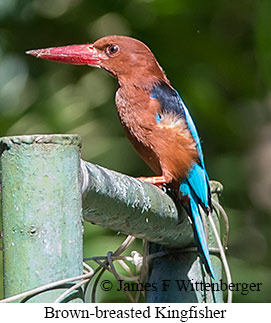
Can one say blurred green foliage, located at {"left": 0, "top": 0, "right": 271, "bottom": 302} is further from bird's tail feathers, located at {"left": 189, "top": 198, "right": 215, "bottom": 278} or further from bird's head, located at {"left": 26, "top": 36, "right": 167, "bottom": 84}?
bird's tail feathers, located at {"left": 189, "top": 198, "right": 215, "bottom": 278}

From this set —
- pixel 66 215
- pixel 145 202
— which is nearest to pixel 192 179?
pixel 145 202

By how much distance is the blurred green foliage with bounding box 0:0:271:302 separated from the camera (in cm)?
391

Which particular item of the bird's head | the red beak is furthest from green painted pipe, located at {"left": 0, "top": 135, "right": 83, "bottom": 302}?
the bird's head

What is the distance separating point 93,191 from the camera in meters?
1.59

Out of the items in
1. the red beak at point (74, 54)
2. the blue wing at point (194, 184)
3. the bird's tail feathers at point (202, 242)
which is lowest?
the bird's tail feathers at point (202, 242)

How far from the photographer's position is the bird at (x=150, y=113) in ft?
9.16

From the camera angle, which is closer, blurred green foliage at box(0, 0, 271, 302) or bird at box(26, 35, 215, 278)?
bird at box(26, 35, 215, 278)

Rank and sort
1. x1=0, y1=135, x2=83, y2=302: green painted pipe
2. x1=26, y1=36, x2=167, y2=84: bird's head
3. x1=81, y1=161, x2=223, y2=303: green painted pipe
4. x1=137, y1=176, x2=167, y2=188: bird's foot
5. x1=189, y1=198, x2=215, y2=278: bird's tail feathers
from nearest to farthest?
x1=0, y1=135, x2=83, y2=302: green painted pipe → x1=81, y1=161, x2=223, y2=303: green painted pipe → x1=189, y1=198, x2=215, y2=278: bird's tail feathers → x1=137, y1=176, x2=167, y2=188: bird's foot → x1=26, y1=36, x2=167, y2=84: bird's head

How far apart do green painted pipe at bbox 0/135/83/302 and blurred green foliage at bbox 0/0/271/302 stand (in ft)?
7.72

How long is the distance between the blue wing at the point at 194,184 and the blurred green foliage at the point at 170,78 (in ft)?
3.04

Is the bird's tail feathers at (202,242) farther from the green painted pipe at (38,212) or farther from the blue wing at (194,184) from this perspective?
the green painted pipe at (38,212)

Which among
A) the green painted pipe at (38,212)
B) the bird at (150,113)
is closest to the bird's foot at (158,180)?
the bird at (150,113)

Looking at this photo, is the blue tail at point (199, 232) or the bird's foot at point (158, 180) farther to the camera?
the bird's foot at point (158, 180)

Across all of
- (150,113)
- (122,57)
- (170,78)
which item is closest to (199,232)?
(150,113)
